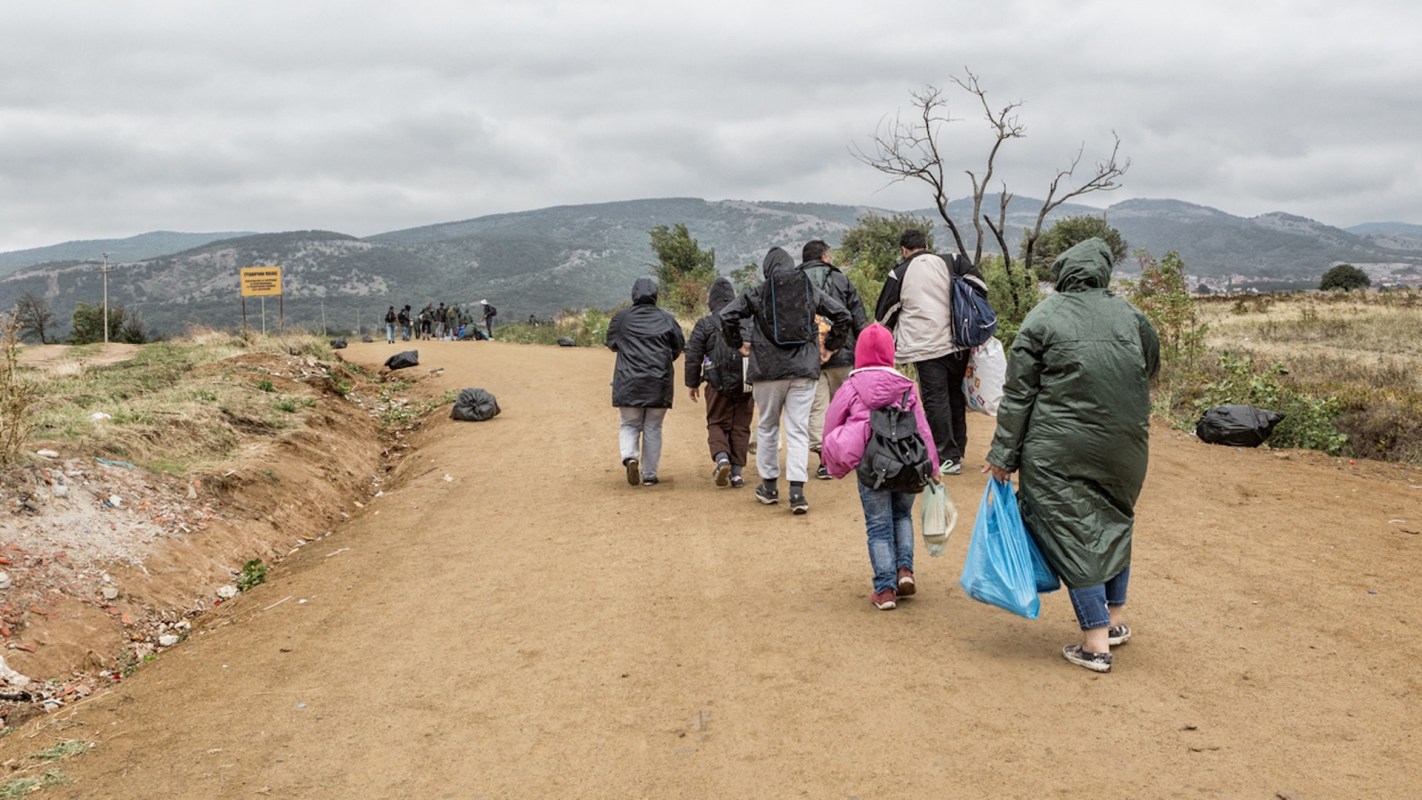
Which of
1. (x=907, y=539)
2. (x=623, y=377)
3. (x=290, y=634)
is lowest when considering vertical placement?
(x=290, y=634)

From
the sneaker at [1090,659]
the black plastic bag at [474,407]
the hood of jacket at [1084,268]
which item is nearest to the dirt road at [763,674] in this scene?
the sneaker at [1090,659]

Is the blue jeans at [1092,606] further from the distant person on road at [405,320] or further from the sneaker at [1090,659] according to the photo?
the distant person on road at [405,320]

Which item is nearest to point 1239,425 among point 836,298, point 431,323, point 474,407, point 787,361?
point 836,298

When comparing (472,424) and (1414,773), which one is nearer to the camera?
(1414,773)

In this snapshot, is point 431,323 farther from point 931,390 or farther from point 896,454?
point 896,454

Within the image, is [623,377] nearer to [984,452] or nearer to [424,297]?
[984,452]

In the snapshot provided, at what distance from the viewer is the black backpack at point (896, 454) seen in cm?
583

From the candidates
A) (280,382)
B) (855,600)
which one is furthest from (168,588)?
(280,382)

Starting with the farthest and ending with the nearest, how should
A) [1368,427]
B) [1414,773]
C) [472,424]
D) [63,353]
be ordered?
[63,353] < [472,424] < [1368,427] < [1414,773]

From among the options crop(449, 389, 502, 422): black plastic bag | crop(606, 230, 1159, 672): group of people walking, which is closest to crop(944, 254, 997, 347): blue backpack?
crop(606, 230, 1159, 672): group of people walking

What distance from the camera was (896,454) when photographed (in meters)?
5.85

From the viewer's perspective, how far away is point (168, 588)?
23.9 ft

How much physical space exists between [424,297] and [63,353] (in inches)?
5976

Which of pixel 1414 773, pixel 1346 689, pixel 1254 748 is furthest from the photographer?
pixel 1346 689
